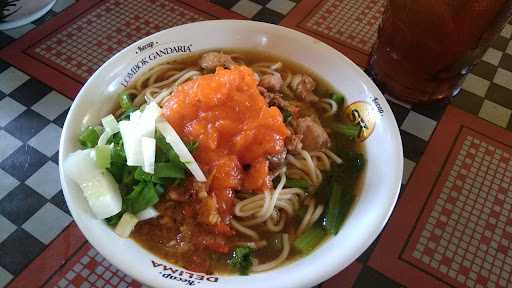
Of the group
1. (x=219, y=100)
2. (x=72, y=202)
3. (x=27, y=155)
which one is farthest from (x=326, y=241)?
(x=27, y=155)

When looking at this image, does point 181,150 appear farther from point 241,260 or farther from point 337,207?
point 337,207

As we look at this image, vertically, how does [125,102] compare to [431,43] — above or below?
below

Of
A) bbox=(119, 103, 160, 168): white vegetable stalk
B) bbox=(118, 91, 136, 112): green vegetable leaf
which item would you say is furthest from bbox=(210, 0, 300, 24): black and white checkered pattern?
bbox=(119, 103, 160, 168): white vegetable stalk

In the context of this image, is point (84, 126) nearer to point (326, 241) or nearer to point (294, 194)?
point (294, 194)

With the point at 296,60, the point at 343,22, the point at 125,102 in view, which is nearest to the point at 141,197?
the point at 125,102

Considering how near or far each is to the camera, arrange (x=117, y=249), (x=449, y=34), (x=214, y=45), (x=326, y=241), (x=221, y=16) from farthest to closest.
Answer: (x=221, y=16)
(x=214, y=45)
(x=449, y=34)
(x=326, y=241)
(x=117, y=249)

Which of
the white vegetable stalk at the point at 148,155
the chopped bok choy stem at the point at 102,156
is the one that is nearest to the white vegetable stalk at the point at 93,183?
the chopped bok choy stem at the point at 102,156
